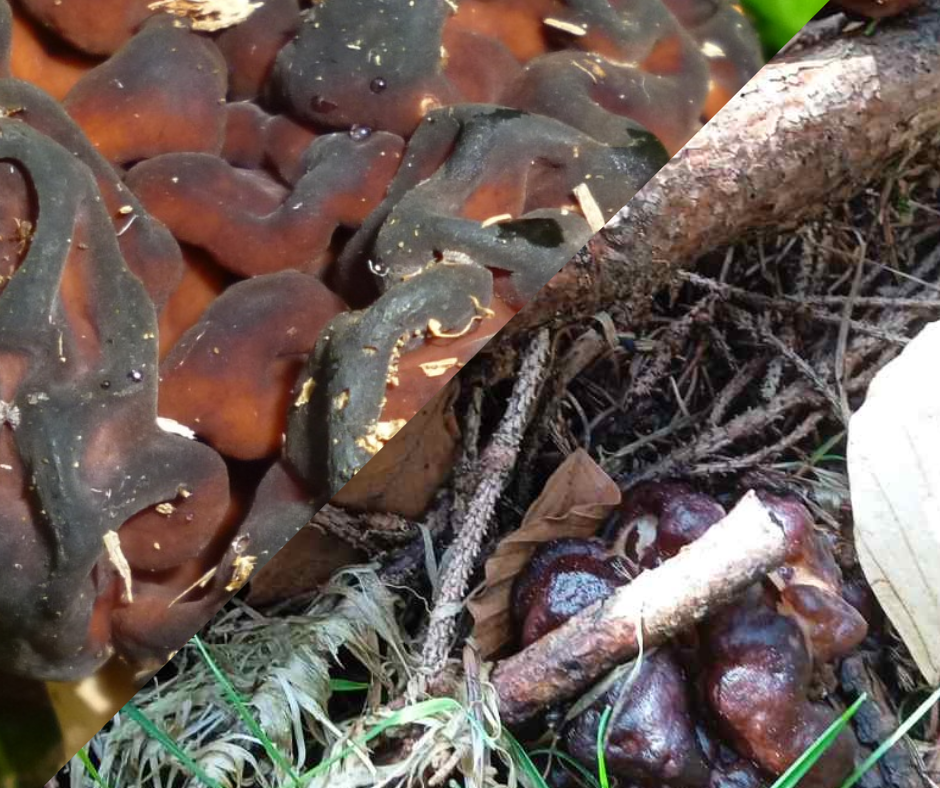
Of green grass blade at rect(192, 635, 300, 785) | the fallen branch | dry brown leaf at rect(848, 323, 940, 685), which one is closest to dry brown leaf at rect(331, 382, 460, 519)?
the fallen branch

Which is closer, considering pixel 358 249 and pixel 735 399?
pixel 358 249

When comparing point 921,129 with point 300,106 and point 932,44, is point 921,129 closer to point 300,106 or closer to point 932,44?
point 932,44

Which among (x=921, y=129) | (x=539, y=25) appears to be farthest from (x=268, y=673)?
(x=921, y=129)

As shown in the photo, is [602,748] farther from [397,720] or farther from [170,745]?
[170,745]

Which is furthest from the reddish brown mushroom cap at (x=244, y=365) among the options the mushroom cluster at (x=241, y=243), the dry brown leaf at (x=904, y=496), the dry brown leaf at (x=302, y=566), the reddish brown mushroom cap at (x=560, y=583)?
the dry brown leaf at (x=904, y=496)

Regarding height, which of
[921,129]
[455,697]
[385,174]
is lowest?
[455,697]
